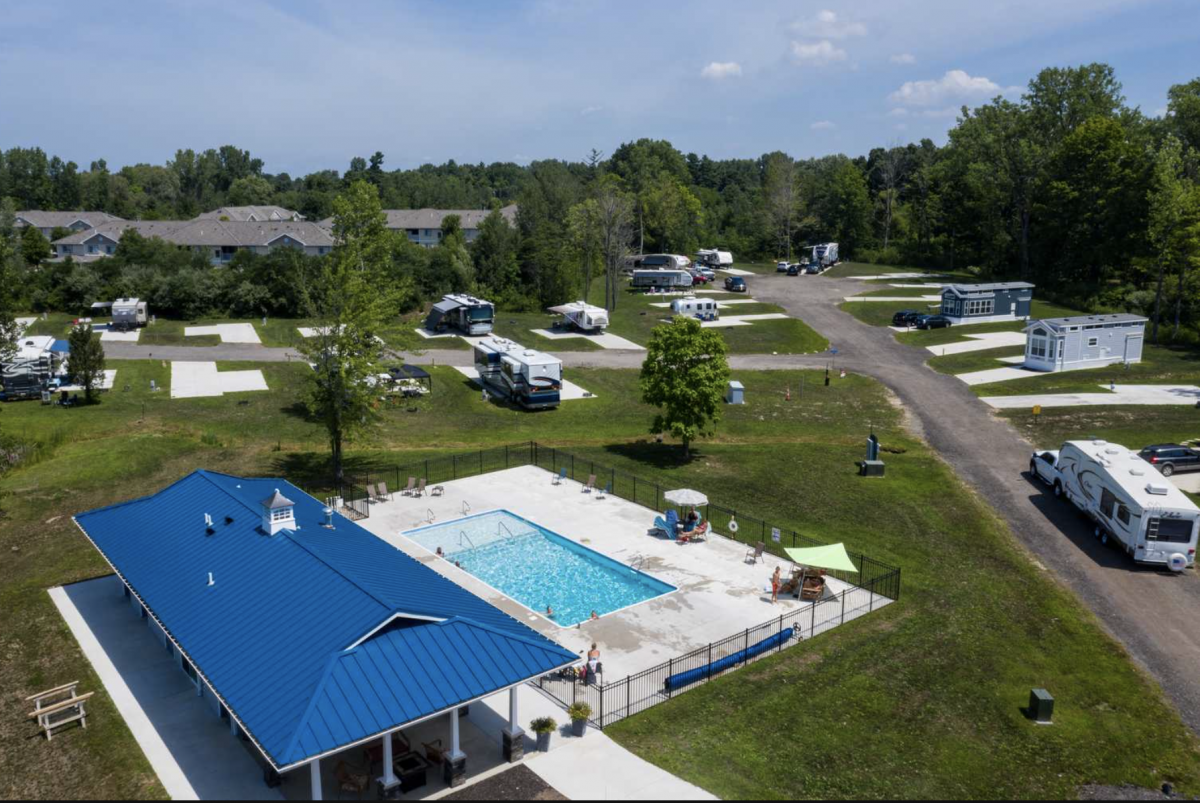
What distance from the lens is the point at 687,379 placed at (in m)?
40.8

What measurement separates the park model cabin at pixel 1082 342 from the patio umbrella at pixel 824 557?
3761cm

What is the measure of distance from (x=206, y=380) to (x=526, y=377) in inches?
873

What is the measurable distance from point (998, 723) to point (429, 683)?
43.5 feet

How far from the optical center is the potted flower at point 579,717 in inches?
779

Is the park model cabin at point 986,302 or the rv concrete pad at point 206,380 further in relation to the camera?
the park model cabin at point 986,302

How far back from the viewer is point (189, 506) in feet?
86.4

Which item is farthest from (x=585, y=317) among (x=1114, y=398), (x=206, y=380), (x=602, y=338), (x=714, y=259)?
(x=714, y=259)

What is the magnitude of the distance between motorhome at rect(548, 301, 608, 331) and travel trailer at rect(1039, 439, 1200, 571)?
42.7 m

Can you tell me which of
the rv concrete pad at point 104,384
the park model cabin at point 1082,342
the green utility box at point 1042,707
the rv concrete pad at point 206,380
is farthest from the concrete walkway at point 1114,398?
the rv concrete pad at point 104,384

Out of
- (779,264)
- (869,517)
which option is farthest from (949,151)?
(869,517)

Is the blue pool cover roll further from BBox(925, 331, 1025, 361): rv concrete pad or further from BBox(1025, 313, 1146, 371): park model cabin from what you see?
BBox(925, 331, 1025, 361): rv concrete pad

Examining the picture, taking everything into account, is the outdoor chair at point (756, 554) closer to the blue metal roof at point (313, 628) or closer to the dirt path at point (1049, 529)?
the dirt path at point (1049, 529)

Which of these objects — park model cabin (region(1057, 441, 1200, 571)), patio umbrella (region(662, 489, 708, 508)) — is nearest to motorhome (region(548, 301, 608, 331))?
patio umbrella (region(662, 489, 708, 508))

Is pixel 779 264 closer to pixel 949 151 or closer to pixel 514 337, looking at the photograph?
pixel 949 151
